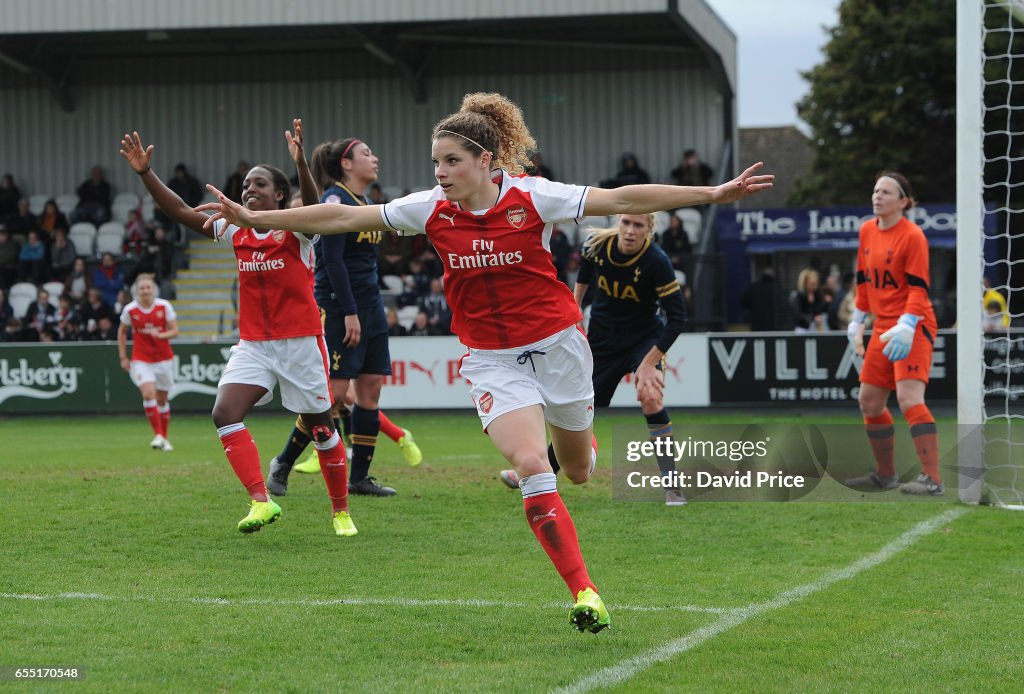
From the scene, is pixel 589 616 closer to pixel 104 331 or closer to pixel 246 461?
pixel 246 461

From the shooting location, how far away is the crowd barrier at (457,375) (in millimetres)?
17547

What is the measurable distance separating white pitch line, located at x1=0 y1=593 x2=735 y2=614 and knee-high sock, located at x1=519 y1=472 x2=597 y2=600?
1.88 ft

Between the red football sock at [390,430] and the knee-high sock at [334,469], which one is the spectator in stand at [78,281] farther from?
the knee-high sock at [334,469]

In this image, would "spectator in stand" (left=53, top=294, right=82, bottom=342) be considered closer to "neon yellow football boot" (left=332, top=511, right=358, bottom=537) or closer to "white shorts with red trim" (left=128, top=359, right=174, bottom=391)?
"white shorts with red trim" (left=128, top=359, right=174, bottom=391)

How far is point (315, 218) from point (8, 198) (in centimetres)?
2395

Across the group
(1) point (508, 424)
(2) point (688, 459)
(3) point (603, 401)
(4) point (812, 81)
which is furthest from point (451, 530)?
(4) point (812, 81)

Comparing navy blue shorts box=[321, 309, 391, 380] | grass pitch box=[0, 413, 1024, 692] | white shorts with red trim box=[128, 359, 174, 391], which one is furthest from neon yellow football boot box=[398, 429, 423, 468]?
white shorts with red trim box=[128, 359, 174, 391]

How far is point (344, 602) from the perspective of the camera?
18.2 ft

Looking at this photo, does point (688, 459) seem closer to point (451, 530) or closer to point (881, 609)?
point (451, 530)

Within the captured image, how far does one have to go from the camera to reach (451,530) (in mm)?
7484

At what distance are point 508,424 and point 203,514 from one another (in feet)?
11.7

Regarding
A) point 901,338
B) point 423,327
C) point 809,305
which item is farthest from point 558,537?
point 809,305

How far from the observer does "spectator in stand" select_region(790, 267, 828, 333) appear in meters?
20.8

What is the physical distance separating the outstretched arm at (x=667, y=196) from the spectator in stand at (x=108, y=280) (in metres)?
19.6
